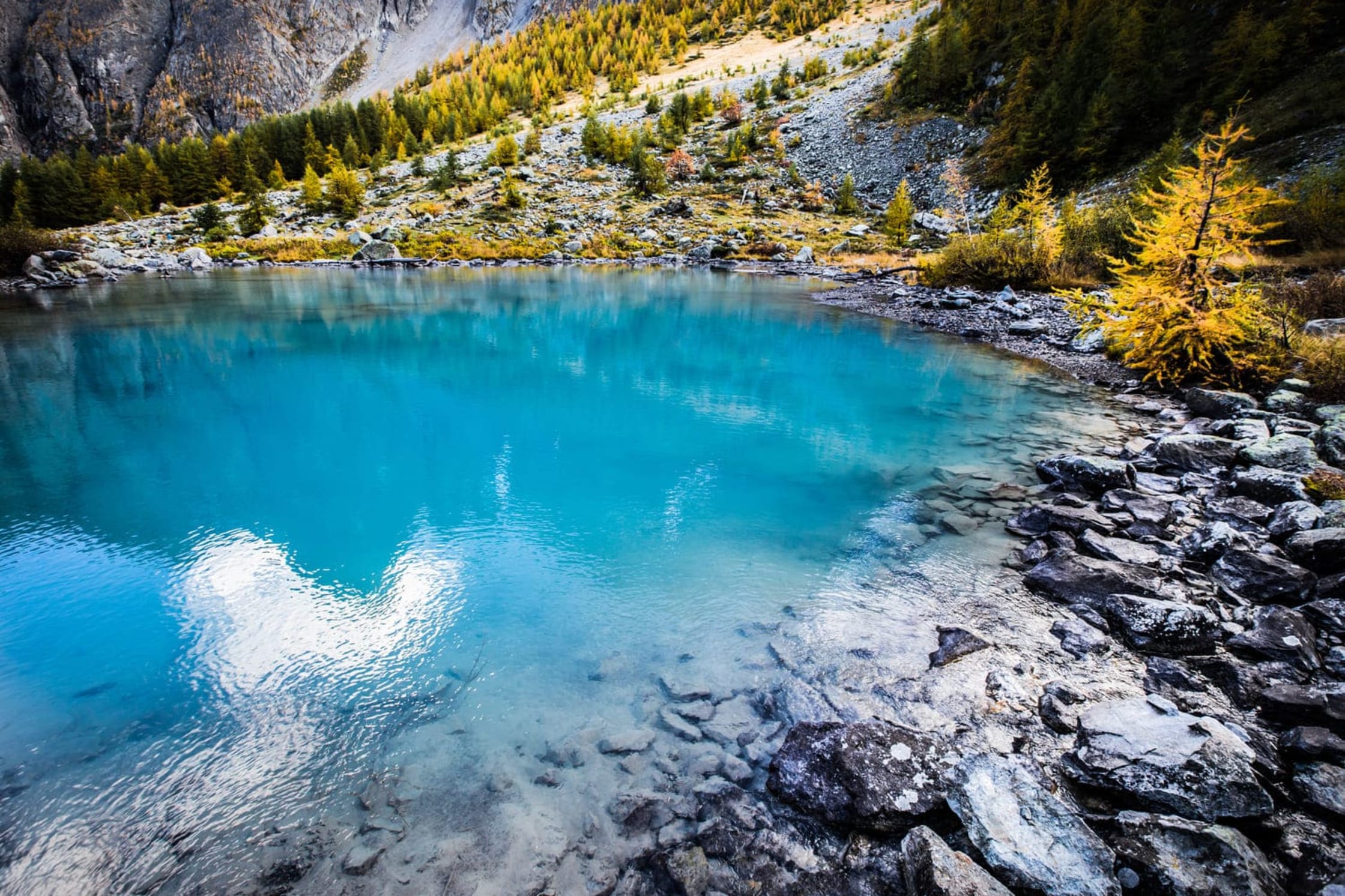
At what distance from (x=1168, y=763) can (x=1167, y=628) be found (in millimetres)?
1919

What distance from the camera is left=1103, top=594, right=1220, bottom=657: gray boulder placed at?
4531mm

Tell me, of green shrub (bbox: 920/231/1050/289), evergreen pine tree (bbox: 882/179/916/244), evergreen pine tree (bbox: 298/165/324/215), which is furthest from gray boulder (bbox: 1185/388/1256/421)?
evergreen pine tree (bbox: 298/165/324/215)

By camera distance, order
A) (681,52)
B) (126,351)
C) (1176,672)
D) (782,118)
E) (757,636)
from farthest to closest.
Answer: (681,52) < (782,118) < (126,351) < (757,636) < (1176,672)

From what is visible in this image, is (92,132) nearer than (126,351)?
No

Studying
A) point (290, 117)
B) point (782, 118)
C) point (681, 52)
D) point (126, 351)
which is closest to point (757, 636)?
point (126, 351)

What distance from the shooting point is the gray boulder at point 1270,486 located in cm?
637

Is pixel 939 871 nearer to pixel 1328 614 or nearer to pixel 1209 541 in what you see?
pixel 1328 614

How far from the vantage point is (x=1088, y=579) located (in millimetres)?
5387

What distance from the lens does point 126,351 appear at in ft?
53.0

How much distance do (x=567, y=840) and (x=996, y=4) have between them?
8802 cm

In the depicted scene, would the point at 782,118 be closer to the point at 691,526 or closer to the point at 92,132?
the point at 691,526

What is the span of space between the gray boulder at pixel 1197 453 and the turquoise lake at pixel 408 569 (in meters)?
1.68

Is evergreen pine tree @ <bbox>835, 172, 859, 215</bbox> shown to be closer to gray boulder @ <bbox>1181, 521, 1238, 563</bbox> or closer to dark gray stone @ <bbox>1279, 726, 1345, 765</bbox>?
Answer: gray boulder @ <bbox>1181, 521, 1238, 563</bbox>

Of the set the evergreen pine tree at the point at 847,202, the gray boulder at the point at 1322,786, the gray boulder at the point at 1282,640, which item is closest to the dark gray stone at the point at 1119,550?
the gray boulder at the point at 1282,640
